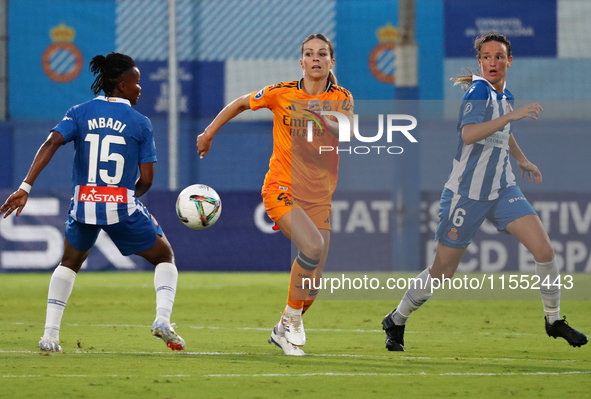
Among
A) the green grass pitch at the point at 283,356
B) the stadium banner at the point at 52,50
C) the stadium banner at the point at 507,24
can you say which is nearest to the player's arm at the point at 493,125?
the green grass pitch at the point at 283,356

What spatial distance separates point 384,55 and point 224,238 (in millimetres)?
6674

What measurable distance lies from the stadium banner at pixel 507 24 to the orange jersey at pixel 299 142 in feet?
45.1

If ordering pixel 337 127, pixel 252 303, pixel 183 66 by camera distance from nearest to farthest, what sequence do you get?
pixel 337 127, pixel 252 303, pixel 183 66

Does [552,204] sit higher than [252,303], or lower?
higher

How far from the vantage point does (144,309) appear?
33.1 ft

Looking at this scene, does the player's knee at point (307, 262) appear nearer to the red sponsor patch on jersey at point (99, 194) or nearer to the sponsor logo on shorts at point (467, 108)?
the red sponsor patch on jersey at point (99, 194)

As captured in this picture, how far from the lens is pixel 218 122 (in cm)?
678

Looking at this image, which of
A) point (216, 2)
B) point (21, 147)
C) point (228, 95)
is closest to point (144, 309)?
point (21, 147)

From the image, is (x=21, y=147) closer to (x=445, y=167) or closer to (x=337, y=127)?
(x=445, y=167)

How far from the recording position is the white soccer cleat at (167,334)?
6.14m

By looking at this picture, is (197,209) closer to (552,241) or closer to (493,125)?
(493,125)

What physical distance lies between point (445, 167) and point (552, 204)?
4.31 meters

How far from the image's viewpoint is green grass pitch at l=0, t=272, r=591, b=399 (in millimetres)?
5109

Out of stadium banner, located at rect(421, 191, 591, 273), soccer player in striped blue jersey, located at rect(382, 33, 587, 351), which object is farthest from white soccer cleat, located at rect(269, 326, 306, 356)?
stadium banner, located at rect(421, 191, 591, 273)
